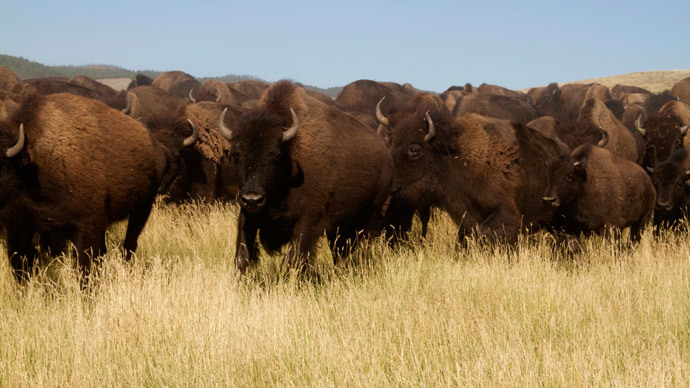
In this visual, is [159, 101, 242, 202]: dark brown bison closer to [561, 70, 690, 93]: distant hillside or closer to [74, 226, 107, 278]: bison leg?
Result: [74, 226, 107, 278]: bison leg

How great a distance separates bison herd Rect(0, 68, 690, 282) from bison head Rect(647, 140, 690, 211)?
0.8 inches

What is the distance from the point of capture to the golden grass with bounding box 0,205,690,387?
3.83m

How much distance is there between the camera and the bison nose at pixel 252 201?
568 cm

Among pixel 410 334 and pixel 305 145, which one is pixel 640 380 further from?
pixel 305 145

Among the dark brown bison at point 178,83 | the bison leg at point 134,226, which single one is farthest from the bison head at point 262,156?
the dark brown bison at point 178,83

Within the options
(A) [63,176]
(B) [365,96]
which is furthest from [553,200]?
(B) [365,96]

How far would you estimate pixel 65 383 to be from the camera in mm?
3775

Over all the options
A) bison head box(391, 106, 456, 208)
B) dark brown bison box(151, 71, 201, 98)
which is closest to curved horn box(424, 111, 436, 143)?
bison head box(391, 106, 456, 208)

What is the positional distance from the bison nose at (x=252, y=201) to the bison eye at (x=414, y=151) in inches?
97.0

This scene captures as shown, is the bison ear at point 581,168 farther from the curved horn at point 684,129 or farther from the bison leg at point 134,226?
the bison leg at point 134,226

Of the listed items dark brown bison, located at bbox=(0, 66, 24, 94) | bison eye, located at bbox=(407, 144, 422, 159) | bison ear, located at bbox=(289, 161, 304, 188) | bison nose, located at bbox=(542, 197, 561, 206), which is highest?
dark brown bison, located at bbox=(0, 66, 24, 94)

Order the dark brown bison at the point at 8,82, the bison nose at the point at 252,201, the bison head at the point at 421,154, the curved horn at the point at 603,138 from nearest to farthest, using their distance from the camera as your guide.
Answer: the bison nose at the point at 252,201 → the bison head at the point at 421,154 → the curved horn at the point at 603,138 → the dark brown bison at the point at 8,82

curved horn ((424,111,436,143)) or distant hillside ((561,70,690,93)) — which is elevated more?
distant hillside ((561,70,690,93))

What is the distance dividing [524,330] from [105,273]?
351 centimetres
